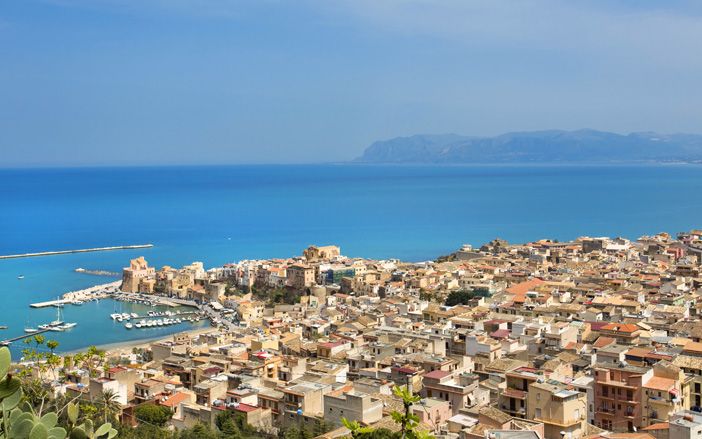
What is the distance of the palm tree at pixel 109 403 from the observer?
13.2 m

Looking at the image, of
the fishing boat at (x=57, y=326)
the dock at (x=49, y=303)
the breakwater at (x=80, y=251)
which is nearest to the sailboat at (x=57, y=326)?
the fishing boat at (x=57, y=326)

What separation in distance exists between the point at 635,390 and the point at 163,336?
18849mm

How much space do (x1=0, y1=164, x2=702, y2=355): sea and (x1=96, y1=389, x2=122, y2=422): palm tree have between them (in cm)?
1280

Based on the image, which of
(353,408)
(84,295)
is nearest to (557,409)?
(353,408)

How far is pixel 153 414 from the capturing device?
1397cm

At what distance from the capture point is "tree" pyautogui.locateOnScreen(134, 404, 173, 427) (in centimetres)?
1389

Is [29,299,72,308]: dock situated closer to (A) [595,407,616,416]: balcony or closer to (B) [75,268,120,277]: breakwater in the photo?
(B) [75,268,120,277]: breakwater

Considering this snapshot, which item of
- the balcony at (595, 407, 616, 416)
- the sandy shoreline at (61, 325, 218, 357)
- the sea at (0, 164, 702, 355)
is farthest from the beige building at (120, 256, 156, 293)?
the balcony at (595, 407, 616, 416)

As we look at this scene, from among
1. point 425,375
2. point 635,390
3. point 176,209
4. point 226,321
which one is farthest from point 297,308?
point 176,209

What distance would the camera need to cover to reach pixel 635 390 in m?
12.4

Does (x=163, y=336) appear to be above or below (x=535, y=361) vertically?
below

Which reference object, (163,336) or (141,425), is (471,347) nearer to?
(141,425)

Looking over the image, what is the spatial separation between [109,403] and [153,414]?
776mm

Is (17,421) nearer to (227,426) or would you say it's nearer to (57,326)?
(227,426)
